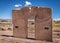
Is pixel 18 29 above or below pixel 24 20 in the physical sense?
below

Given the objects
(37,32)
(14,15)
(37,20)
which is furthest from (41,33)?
(14,15)

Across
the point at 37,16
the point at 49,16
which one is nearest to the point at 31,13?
the point at 37,16

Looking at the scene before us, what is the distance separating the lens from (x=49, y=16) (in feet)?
42.3

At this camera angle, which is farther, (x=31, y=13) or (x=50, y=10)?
(x=31, y=13)

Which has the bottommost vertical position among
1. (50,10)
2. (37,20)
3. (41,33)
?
(41,33)

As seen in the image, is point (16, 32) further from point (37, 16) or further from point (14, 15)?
point (37, 16)

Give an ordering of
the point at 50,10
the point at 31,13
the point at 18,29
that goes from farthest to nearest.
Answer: the point at 18,29, the point at 31,13, the point at 50,10

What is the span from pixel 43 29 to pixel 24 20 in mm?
2424

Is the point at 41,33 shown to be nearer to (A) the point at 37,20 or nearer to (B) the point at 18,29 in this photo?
(A) the point at 37,20

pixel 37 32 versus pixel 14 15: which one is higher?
pixel 14 15

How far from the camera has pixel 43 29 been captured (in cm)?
1311

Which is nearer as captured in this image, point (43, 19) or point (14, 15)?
point (43, 19)

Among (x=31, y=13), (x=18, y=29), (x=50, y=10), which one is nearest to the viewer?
(x=50, y=10)

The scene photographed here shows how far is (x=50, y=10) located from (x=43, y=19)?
3.72 ft
